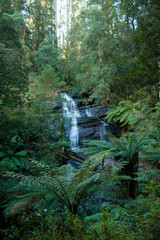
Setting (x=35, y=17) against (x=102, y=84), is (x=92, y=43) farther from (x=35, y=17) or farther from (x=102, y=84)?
(x=35, y=17)

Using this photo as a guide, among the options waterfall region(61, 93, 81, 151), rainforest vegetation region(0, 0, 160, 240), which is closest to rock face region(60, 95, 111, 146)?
waterfall region(61, 93, 81, 151)

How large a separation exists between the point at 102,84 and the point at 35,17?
611 inches

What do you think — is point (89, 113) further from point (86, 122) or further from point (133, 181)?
point (133, 181)

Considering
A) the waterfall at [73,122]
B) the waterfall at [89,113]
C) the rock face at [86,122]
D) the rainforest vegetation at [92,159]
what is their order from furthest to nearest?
1. the waterfall at [89,113]
2. the rock face at [86,122]
3. the waterfall at [73,122]
4. the rainforest vegetation at [92,159]

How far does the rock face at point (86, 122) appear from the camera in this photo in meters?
9.41

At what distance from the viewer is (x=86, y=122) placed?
10281 mm

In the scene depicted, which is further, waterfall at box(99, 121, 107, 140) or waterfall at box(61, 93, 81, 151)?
waterfall at box(99, 121, 107, 140)

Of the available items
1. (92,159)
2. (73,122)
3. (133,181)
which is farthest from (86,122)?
(133,181)

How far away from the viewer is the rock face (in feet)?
30.9

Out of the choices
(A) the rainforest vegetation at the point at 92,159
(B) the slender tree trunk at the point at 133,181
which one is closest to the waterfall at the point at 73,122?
(A) the rainforest vegetation at the point at 92,159

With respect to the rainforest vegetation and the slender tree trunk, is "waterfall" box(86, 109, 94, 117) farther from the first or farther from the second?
the slender tree trunk

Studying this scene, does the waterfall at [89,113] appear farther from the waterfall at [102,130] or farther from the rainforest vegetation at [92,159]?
the rainforest vegetation at [92,159]

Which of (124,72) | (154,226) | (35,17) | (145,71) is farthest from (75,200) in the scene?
A: (35,17)

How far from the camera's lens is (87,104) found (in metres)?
12.6
